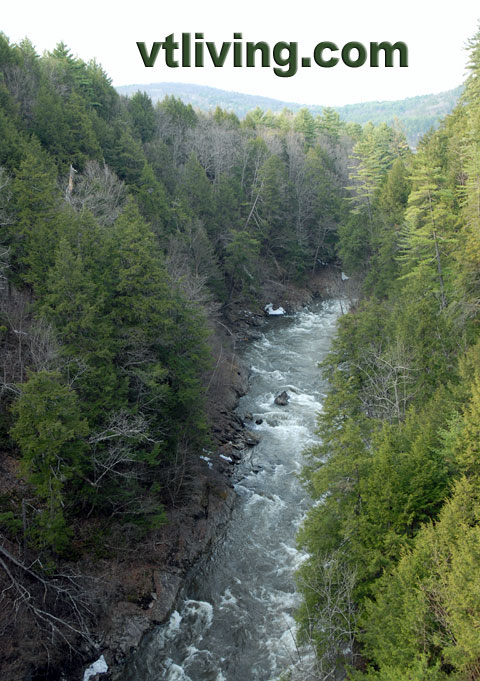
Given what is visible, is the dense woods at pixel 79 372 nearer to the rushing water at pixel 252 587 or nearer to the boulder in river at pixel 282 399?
the rushing water at pixel 252 587

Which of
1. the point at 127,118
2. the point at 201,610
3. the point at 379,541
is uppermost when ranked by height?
the point at 127,118

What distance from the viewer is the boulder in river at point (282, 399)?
3341 cm

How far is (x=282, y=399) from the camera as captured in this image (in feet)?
110

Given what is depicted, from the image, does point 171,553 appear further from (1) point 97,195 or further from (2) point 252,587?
(1) point 97,195

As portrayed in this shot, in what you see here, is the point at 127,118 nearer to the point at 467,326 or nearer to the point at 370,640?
the point at 467,326

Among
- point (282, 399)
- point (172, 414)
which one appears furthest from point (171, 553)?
point (282, 399)

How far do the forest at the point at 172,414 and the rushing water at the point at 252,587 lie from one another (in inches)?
70.8

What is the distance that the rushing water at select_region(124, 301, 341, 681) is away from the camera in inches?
650

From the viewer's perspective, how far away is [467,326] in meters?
24.3

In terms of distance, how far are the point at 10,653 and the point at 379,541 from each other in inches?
453

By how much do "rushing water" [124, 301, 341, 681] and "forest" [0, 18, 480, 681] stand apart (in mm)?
1797

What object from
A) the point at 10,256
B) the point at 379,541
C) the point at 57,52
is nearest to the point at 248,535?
the point at 379,541

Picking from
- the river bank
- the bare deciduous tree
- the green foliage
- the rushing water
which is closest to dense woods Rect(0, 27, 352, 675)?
the green foliage

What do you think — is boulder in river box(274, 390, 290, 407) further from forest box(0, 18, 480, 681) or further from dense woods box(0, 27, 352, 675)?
forest box(0, 18, 480, 681)
